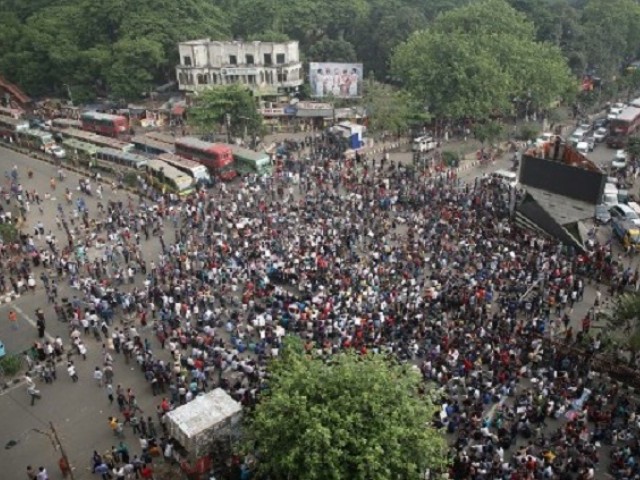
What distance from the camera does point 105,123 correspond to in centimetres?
4953

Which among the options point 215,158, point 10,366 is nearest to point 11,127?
point 215,158

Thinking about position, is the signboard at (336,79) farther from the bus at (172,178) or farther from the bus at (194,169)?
the bus at (172,178)

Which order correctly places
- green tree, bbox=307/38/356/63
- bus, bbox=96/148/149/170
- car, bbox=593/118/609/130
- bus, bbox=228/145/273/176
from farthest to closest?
green tree, bbox=307/38/356/63 < car, bbox=593/118/609/130 < bus, bbox=96/148/149/170 < bus, bbox=228/145/273/176

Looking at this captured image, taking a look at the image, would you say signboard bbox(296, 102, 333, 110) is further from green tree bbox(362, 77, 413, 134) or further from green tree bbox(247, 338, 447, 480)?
green tree bbox(247, 338, 447, 480)

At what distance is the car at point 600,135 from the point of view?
153ft

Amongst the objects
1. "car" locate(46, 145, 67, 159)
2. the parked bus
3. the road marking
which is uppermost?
the parked bus

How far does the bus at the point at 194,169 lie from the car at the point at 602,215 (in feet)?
74.4

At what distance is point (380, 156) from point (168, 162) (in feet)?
49.5

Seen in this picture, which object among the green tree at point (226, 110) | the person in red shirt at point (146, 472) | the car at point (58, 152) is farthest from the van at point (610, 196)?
the car at point (58, 152)

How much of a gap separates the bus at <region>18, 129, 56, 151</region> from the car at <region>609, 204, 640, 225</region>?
3813cm

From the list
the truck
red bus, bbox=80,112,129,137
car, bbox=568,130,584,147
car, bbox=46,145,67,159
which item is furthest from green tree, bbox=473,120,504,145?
car, bbox=46,145,67,159

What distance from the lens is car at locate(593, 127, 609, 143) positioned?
153 feet

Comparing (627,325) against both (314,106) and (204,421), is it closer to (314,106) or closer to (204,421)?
(204,421)

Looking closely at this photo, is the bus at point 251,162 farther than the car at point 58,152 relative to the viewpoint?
No
